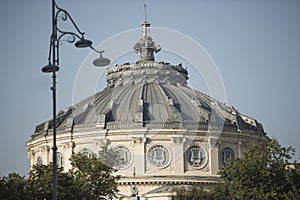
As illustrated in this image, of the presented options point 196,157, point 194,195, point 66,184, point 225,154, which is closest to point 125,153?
point 196,157

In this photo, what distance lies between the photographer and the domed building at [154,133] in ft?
369

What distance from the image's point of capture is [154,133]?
113250 millimetres

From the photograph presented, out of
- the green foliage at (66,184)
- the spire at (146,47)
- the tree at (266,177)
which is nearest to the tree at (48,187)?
the green foliage at (66,184)

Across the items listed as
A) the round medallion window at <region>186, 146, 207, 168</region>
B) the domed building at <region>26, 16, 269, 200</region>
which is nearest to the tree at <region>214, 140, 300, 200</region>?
the domed building at <region>26, 16, 269, 200</region>

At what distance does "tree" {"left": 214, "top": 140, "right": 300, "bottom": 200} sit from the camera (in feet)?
225

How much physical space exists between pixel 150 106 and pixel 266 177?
4825 centimetres

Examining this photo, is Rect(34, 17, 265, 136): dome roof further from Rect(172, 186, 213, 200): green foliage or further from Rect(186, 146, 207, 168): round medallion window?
Rect(172, 186, 213, 200): green foliage

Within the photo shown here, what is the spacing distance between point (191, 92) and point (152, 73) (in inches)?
213

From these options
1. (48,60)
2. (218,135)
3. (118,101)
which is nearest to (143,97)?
(118,101)

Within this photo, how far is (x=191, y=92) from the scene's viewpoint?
12131 cm

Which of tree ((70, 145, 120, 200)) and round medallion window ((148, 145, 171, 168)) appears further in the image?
round medallion window ((148, 145, 171, 168))

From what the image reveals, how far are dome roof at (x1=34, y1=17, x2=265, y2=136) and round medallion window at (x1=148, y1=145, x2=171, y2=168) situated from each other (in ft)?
8.78

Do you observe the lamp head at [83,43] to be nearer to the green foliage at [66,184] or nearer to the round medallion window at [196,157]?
the green foliage at [66,184]

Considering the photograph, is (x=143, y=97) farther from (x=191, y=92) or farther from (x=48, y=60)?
(x=48, y=60)
